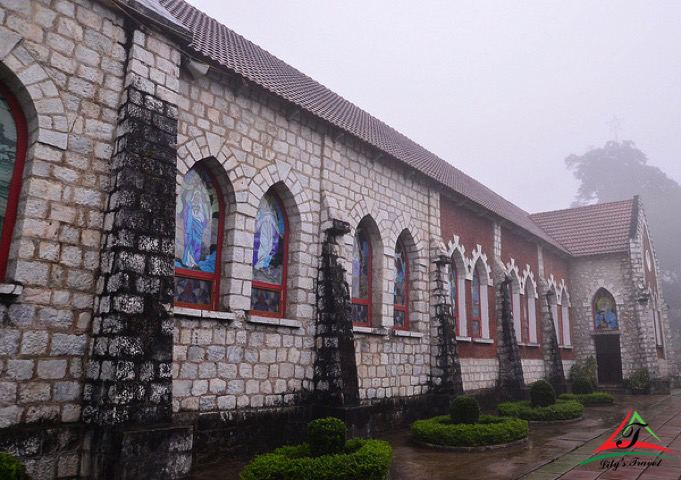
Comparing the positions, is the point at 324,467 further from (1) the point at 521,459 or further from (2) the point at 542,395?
(2) the point at 542,395

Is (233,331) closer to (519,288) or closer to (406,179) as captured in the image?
(406,179)

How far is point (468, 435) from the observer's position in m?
10.2

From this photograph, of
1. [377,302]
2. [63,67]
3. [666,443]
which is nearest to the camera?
[63,67]

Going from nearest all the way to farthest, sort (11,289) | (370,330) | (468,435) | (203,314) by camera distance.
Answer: (11,289) → (203,314) → (468,435) → (370,330)

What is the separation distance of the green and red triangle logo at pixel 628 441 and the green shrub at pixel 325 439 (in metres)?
4.14

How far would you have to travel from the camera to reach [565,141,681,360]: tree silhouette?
163ft

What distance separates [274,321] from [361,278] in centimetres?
367

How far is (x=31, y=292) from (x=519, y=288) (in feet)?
59.8

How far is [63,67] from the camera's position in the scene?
23.0 ft

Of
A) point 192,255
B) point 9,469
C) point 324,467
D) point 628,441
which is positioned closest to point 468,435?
point 628,441

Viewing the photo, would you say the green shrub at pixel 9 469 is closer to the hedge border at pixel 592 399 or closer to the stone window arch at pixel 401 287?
the stone window arch at pixel 401 287

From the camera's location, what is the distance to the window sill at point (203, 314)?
8.13 meters

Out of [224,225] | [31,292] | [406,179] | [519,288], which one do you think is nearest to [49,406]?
[31,292]

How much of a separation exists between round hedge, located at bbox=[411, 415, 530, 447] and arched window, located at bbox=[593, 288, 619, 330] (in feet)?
56.4
